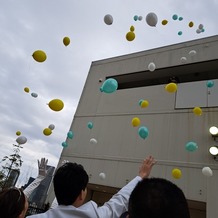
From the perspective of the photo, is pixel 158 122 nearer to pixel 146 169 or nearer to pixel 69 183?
pixel 146 169

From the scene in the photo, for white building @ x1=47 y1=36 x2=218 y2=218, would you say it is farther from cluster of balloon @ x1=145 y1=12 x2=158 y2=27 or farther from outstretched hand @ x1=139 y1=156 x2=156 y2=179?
outstretched hand @ x1=139 y1=156 x2=156 y2=179

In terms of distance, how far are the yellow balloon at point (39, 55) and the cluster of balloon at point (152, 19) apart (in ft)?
7.06

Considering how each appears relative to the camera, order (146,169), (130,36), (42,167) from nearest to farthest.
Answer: (146,169)
(130,36)
(42,167)

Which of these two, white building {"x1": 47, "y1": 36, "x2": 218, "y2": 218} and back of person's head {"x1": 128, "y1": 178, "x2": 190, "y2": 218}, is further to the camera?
white building {"x1": 47, "y1": 36, "x2": 218, "y2": 218}

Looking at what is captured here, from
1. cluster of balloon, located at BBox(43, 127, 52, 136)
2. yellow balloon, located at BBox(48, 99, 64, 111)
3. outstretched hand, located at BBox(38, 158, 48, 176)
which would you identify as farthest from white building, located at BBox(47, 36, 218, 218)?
yellow balloon, located at BBox(48, 99, 64, 111)

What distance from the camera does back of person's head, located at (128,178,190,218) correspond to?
748mm

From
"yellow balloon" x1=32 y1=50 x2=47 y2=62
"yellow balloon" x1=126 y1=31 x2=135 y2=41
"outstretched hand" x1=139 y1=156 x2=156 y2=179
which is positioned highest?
"yellow balloon" x1=126 y1=31 x2=135 y2=41

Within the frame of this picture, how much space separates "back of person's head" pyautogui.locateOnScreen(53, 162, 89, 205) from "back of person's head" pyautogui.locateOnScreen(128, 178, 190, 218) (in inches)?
22.3

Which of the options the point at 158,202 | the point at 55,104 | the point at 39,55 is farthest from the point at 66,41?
the point at 158,202

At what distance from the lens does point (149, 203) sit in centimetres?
78

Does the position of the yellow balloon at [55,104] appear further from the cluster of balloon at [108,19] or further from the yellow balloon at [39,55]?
the cluster of balloon at [108,19]

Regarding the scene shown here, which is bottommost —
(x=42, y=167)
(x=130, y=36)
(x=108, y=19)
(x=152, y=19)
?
(x=42, y=167)

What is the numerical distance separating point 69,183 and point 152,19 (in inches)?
151

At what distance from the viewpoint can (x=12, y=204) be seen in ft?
4.42
